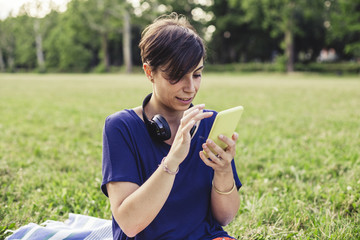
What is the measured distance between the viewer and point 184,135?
1.42 metres

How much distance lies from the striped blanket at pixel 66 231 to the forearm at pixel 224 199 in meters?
0.97

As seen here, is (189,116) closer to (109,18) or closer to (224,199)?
(224,199)

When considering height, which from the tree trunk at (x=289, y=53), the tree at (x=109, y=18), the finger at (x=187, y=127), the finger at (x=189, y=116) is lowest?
the tree trunk at (x=289, y=53)

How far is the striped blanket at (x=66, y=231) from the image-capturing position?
2.46 metres

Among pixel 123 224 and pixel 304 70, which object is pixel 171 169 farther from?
pixel 304 70

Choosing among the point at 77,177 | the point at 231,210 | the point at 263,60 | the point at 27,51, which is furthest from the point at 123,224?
the point at 27,51

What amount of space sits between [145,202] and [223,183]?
499 millimetres

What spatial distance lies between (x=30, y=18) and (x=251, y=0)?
127ft

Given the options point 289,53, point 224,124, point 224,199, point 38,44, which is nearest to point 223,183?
point 224,199

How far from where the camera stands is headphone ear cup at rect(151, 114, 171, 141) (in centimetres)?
166

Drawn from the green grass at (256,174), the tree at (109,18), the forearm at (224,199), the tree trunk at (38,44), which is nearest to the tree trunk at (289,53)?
the tree at (109,18)

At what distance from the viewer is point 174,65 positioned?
1.61 meters

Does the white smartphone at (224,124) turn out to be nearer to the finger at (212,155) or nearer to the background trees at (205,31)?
the finger at (212,155)

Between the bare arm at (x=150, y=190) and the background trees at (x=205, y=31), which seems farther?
the background trees at (x=205, y=31)
